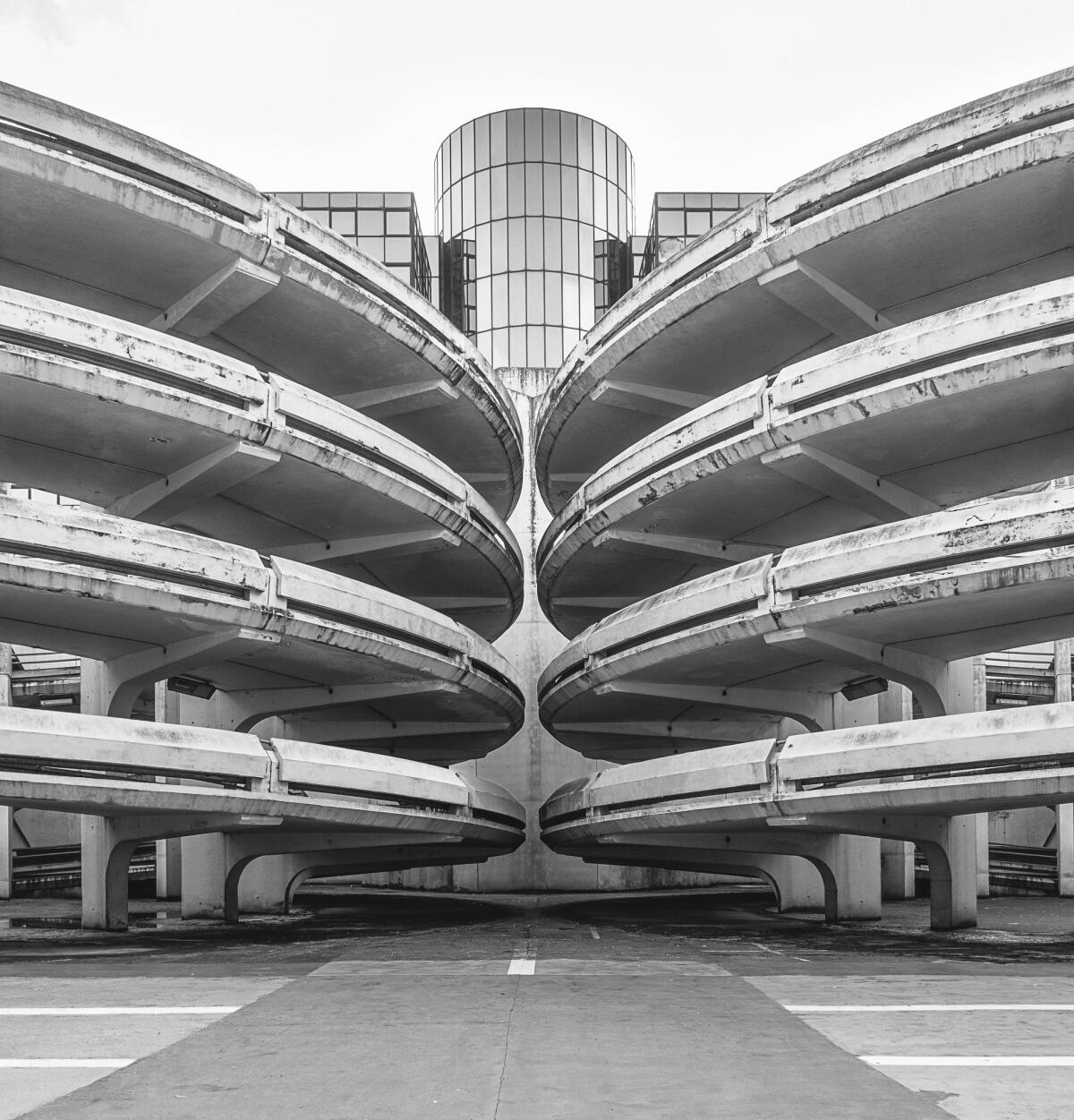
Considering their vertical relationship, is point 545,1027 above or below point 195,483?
below

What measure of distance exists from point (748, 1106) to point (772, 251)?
17.9 m

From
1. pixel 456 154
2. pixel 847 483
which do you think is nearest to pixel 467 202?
pixel 456 154

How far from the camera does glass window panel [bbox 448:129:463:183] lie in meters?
56.5

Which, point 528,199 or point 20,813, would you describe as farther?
point 528,199

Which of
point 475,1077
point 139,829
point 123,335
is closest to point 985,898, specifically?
point 139,829

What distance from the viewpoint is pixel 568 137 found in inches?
2180

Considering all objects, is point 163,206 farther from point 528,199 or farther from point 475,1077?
point 528,199

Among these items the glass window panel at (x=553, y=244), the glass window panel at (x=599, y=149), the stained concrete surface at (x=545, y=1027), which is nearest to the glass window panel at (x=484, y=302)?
the glass window panel at (x=553, y=244)

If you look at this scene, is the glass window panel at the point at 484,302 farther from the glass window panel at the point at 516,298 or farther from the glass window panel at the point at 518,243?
the glass window panel at the point at 518,243

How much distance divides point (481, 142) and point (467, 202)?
2638 millimetres

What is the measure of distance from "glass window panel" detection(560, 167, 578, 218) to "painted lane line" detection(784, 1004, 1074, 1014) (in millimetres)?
47250

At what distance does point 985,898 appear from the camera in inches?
1451

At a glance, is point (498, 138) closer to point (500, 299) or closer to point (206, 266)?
point (500, 299)

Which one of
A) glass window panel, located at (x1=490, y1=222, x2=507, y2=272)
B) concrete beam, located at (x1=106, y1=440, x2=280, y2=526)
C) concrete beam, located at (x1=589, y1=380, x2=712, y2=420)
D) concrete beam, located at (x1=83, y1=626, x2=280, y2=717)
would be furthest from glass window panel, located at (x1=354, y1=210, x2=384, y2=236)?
concrete beam, located at (x1=83, y1=626, x2=280, y2=717)
